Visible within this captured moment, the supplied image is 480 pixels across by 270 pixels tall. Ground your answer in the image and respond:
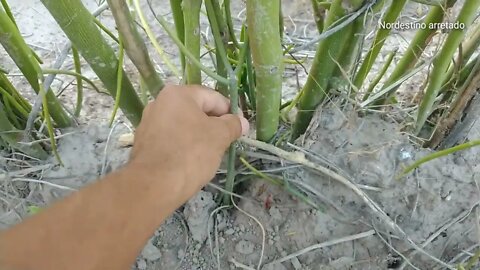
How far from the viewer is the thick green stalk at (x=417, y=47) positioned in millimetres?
743

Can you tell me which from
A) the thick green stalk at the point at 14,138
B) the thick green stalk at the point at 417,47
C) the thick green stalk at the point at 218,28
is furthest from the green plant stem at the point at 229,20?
the thick green stalk at the point at 14,138

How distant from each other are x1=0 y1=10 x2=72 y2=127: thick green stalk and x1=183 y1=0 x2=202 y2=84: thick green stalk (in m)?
0.21

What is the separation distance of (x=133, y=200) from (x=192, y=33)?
0.27m

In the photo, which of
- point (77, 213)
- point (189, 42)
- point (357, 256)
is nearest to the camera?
point (77, 213)

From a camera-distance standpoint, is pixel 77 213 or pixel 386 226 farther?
pixel 386 226

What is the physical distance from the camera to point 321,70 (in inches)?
31.4

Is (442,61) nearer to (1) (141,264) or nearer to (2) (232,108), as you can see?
(2) (232,108)

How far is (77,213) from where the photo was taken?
49 centimetres

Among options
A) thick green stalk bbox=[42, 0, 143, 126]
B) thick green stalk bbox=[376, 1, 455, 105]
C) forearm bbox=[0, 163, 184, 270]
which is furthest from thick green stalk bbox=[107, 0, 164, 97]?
thick green stalk bbox=[376, 1, 455, 105]

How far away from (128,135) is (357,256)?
1.33 ft

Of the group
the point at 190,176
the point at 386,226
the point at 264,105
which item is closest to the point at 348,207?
the point at 386,226

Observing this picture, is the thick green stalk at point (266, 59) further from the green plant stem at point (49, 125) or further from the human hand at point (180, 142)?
the green plant stem at point (49, 125)

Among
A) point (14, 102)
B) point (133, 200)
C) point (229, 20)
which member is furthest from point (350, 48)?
point (14, 102)

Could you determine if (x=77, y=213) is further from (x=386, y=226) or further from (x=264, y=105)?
(x=386, y=226)
